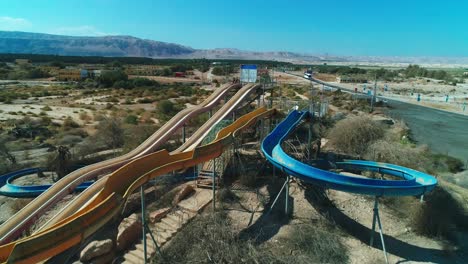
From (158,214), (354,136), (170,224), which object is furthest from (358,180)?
(354,136)

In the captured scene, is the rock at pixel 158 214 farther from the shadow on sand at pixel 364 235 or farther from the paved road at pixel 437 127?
the paved road at pixel 437 127

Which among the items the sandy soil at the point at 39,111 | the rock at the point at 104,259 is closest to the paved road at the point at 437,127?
the rock at the point at 104,259

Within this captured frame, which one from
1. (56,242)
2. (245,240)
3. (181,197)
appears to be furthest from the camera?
(181,197)

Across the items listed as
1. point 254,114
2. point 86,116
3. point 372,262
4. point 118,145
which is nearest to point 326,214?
point 372,262

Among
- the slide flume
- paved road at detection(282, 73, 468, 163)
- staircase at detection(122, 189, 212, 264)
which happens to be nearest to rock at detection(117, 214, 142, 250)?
staircase at detection(122, 189, 212, 264)

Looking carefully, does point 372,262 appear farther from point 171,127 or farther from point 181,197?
point 171,127

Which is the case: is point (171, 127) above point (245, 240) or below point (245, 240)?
above
